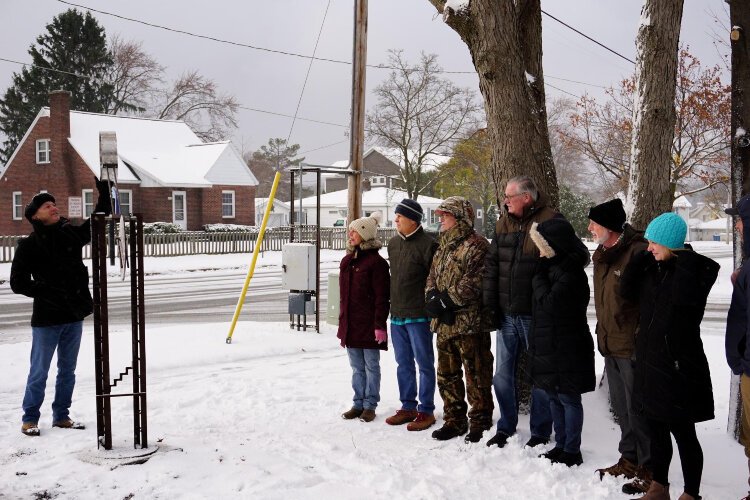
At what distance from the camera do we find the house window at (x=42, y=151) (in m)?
39.7

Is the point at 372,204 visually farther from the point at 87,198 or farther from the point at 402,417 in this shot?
the point at 402,417

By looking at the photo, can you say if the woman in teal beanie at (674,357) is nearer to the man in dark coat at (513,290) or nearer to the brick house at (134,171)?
the man in dark coat at (513,290)

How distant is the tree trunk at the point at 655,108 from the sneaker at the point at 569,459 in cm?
257

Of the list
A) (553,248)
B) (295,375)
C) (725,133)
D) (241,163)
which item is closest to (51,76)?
(241,163)

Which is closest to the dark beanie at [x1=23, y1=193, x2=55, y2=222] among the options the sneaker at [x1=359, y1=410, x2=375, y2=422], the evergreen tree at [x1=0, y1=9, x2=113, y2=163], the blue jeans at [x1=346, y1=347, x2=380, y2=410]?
the blue jeans at [x1=346, y1=347, x2=380, y2=410]

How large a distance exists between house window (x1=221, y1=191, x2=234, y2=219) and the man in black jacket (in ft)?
120

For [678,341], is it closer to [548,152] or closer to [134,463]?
[548,152]

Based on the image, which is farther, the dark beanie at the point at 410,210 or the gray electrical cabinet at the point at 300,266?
the gray electrical cabinet at the point at 300,266

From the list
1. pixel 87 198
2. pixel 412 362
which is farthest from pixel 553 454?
pixel 87 198

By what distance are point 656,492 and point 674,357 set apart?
89 centimetres

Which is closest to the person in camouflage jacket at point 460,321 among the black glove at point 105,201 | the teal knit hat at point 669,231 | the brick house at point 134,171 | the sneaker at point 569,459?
the sneaker at point 569,459

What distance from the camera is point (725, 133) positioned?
23.1m

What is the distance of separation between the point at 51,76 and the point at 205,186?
836 inches

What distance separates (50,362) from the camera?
21.0 feet
